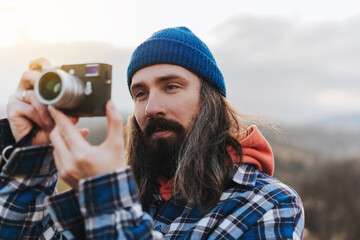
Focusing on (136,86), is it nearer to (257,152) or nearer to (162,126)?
(162,126)

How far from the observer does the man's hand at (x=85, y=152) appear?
4.89 ft

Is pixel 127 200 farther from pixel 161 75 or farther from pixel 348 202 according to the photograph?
pixel 348 202

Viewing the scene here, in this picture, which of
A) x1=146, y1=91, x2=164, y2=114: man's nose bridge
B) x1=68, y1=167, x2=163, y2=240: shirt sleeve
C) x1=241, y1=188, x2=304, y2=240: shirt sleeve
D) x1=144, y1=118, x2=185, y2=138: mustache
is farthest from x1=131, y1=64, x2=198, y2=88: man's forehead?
x1=68, y1=167, x2=163, y2=240: shirt sleeve

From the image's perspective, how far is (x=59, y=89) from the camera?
5.38ft

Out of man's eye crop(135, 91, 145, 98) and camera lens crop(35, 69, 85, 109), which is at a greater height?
camera lens crop(35, 69, 85, 109)

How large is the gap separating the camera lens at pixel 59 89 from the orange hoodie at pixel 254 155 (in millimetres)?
1087

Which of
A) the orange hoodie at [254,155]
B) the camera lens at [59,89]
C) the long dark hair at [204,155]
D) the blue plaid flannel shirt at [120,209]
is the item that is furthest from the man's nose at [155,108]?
the camera lens at [59,89]

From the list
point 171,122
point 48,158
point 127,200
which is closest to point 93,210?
point 127,200

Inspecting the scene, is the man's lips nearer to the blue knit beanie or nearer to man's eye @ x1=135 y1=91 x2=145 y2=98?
man's eye @ x1=135 y1=91 x2=145 y2=98

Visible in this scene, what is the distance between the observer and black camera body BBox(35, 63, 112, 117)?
5.35 feet

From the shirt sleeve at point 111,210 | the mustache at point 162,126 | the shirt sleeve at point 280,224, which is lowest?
the shirt sleeve at point 280,224

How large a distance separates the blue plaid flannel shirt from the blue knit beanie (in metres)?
0.86

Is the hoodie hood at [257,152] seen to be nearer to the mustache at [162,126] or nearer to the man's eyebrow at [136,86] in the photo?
the mustache at [162,126]

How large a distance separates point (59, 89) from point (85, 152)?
342 mm
